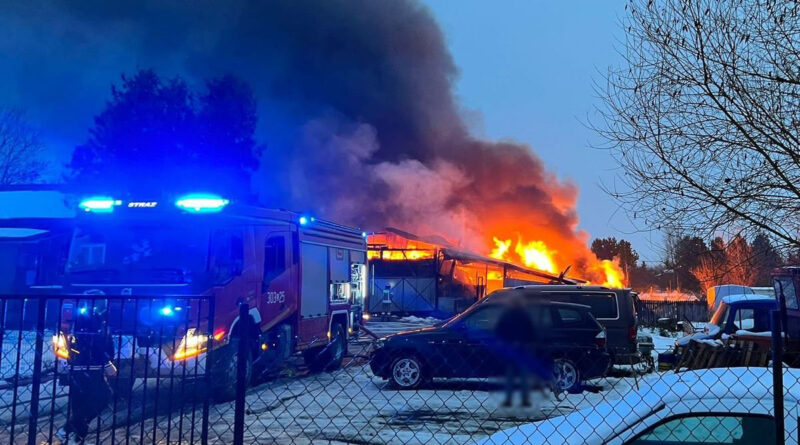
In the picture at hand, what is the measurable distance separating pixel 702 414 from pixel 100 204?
28.1ft

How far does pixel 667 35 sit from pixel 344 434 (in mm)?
5595

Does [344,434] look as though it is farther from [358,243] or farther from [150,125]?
[150,125]

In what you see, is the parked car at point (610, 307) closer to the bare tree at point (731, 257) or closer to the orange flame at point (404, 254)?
the bare tree at point (731, 257)

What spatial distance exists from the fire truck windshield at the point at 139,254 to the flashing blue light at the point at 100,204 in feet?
0.87

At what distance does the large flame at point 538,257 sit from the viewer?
45.7 m

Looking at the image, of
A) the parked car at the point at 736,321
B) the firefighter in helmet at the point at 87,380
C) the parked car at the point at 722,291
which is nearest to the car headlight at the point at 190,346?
the firefighter in helmet at the point at 87,380

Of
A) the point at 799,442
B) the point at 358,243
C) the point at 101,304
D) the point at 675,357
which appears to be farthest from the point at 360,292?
the point at 799,442

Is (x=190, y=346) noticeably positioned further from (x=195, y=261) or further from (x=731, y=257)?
(x=731, y=257)

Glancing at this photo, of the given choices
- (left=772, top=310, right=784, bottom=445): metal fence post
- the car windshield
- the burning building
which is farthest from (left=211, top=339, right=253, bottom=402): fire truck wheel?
the burning building

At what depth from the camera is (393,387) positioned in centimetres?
1068

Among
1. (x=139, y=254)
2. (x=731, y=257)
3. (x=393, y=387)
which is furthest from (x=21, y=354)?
(x=731, y=257)

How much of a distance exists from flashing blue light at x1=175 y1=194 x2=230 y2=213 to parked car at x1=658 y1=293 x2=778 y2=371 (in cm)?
937

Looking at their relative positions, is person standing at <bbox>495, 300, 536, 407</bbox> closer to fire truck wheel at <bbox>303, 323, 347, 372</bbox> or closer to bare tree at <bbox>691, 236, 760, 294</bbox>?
bare tree at <bbox>691, 236, 760, 294</bbox>

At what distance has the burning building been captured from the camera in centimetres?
3650
